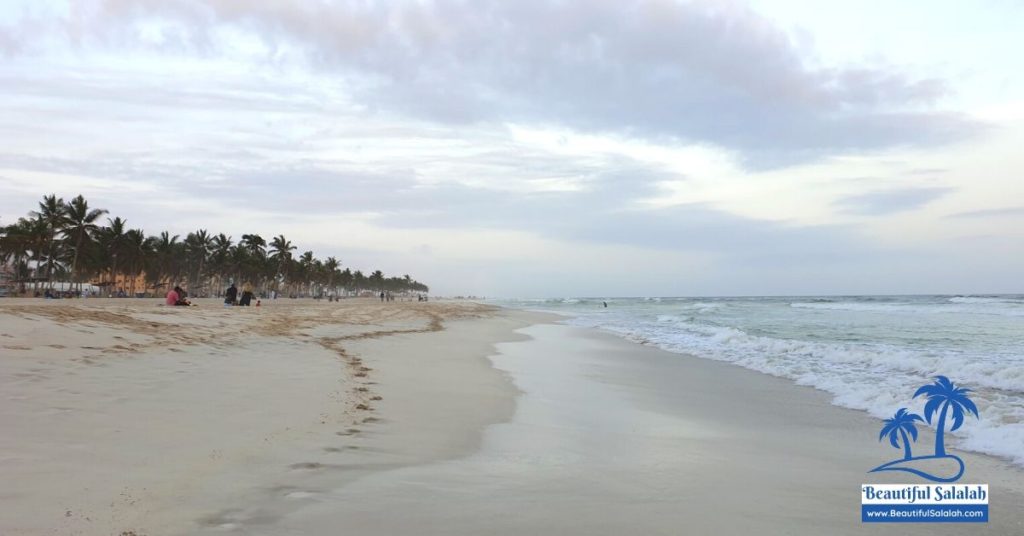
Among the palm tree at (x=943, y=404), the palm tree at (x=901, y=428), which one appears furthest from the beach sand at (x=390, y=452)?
the palm tree at (x=943, y=404)

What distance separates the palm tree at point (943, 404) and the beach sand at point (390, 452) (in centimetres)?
52

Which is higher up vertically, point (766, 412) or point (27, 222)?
→ point (27, 222)

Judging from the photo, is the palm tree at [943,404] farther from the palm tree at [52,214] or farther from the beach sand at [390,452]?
the palm tree at [52,214]

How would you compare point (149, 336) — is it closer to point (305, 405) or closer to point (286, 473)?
point (305, 405)

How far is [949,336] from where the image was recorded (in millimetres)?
22766

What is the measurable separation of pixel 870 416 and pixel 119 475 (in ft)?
A: 32.6

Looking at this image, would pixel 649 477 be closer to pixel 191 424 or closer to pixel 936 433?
pixel 191 424

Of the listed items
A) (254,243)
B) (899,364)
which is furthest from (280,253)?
(899,364)

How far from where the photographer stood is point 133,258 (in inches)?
3221

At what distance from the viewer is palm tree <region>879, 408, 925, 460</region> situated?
23.4 ft

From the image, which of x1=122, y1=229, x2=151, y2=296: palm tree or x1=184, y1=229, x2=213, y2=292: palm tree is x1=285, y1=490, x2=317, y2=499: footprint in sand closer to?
x1=122, y1=229, x2=151, y2=296: palm tree

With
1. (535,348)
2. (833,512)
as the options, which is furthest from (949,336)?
(833,512)

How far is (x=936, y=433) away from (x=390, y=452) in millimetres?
7348

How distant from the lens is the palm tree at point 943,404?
705 cm
